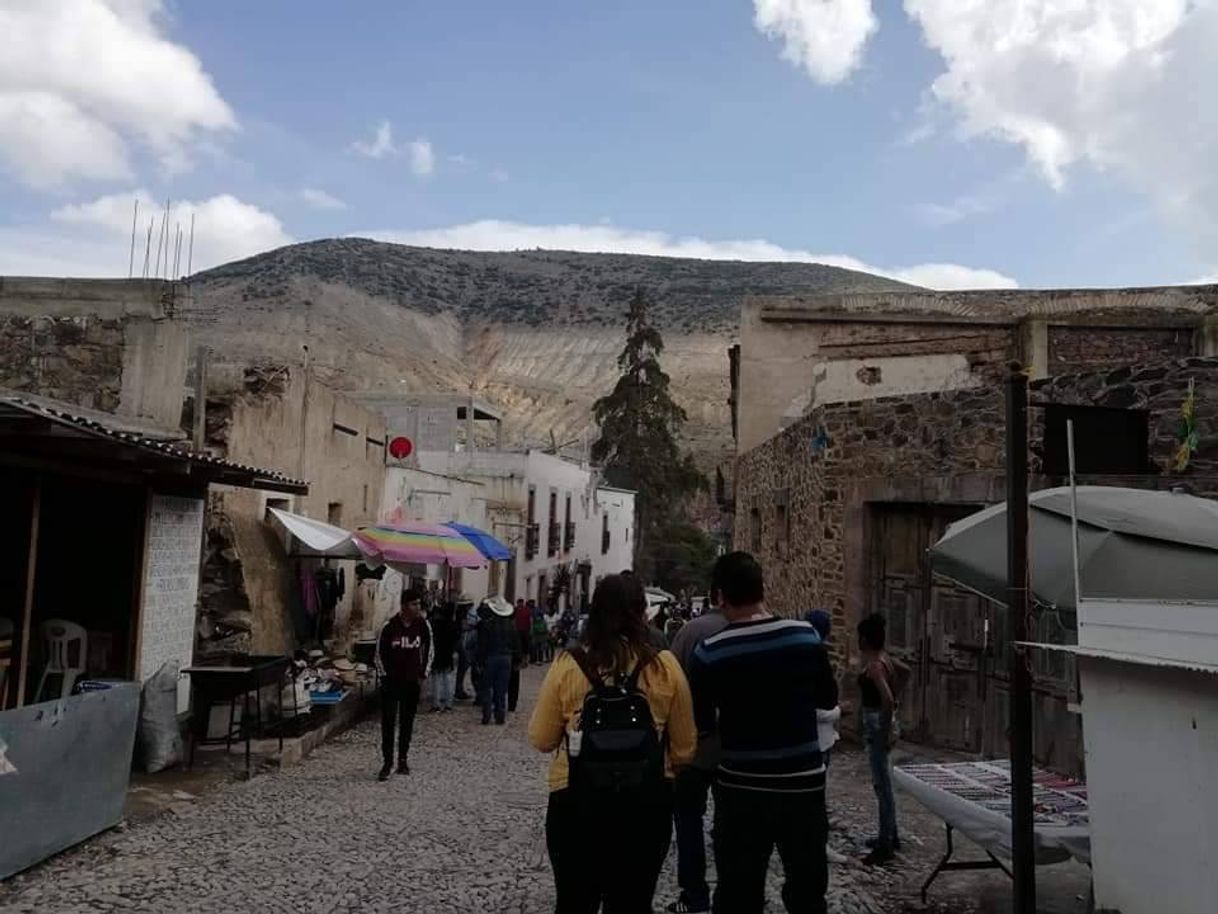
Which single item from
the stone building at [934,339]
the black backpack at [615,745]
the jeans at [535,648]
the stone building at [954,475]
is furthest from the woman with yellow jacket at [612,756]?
the jeans at [535,648]

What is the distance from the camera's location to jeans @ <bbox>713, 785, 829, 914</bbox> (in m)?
3.51

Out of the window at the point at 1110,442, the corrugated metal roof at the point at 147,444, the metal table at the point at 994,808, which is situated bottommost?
the metal table at the point at 994,808

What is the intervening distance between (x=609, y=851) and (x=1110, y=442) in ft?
16.3

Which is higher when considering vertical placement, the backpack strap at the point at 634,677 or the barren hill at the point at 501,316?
the barren hill at the point at 501,316

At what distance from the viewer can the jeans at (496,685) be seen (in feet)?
37.9

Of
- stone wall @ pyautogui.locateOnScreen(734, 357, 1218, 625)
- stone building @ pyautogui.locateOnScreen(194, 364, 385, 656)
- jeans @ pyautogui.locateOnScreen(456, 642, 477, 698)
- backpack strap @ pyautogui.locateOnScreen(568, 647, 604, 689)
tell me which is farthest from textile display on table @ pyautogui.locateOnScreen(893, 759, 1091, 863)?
jeans @ pyautogui.locateOnScreen(456, 642, 477, 698)

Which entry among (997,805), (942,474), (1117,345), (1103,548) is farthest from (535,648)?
(1103,548)

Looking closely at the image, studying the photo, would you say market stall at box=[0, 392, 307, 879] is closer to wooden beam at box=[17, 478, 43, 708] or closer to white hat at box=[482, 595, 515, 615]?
wooden beam at box=[17, 478, 43, 708]

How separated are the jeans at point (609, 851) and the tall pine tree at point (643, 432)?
40501mm

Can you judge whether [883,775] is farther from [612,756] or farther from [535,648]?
[535,648]

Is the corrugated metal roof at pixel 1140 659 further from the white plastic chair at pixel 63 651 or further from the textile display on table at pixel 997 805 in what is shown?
the white plastic chair at pixel 63 651

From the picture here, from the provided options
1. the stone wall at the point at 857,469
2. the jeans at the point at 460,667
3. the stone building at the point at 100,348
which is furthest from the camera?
the jeans at the point at 460,667

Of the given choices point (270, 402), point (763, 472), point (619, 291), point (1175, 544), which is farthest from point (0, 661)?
point (619, 291)

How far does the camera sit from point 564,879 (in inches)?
134
